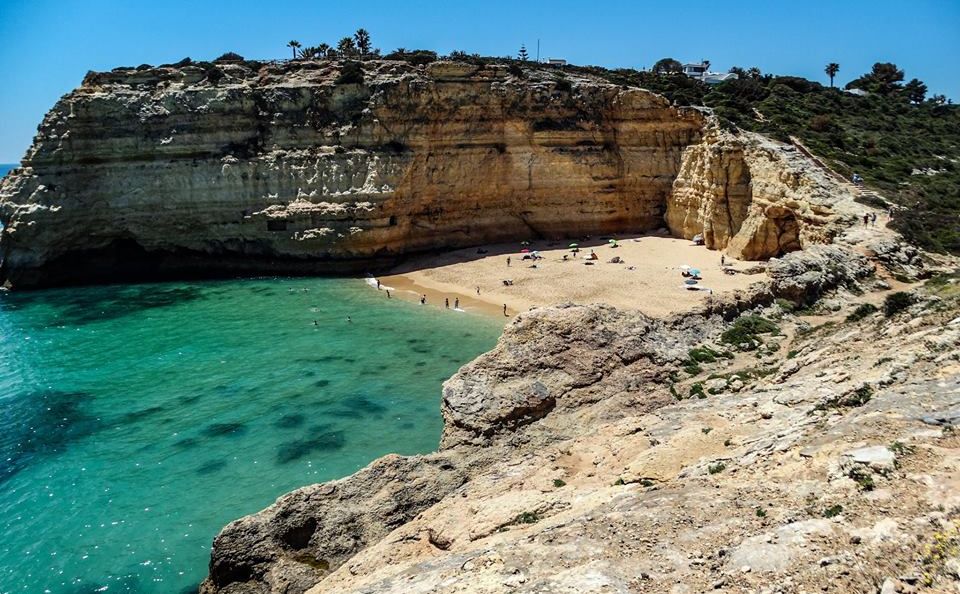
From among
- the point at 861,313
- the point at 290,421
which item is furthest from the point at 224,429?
the point at 861,313

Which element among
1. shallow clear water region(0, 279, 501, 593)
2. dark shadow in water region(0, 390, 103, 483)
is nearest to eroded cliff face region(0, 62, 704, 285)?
shallow clear water region(0, 279, 501, 593)

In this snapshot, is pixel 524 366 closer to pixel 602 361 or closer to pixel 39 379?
pixel 602 361

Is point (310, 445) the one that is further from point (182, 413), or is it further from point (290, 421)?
point (182, 413)

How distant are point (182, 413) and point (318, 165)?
79.7ft

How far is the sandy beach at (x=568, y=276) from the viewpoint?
32594mm

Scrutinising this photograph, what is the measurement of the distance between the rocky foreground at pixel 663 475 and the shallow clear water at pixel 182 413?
6545mm

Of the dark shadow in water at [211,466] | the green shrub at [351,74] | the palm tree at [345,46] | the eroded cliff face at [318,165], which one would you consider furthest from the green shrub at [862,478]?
the palm tree at [345,46]

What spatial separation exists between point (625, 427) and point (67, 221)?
144 ft

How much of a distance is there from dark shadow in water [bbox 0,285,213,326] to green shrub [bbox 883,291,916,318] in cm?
3628

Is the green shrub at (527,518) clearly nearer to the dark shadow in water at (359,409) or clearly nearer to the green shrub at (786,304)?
the green shrub at (786,304)

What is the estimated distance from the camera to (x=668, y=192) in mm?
44500

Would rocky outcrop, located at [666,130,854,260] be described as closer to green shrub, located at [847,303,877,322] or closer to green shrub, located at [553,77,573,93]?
green shrub, located at [553,77,573,93]

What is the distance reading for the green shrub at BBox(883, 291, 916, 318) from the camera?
13234 mm

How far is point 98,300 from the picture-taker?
38031 millimetres
